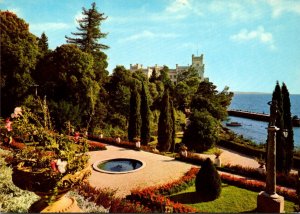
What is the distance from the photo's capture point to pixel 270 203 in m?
7.92

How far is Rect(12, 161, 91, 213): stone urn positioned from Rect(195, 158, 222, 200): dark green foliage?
5.78 metres

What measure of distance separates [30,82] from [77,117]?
5384mm

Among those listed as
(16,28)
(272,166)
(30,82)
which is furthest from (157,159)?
(16,28)

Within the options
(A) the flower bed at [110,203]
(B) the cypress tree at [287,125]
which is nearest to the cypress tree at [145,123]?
(B) the cypress tree at [287,125]

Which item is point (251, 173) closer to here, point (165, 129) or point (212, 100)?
point (165, 129)

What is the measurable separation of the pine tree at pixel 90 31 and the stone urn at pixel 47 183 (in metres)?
29.1

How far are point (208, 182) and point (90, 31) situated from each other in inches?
1088

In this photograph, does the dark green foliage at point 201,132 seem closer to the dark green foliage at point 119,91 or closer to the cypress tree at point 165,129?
the cypress tree at point 165,129

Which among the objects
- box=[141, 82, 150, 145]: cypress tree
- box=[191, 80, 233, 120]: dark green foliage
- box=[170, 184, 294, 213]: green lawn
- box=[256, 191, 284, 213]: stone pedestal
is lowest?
box=[170, 184, 294, 213]: green lawn

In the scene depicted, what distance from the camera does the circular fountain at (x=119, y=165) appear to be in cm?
1287

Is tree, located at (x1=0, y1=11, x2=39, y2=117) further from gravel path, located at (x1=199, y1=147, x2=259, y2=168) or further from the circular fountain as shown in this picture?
gravel path, located at (x1=199, y1=147, x2=259, y2=168)

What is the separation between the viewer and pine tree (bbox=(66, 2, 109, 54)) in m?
32.7

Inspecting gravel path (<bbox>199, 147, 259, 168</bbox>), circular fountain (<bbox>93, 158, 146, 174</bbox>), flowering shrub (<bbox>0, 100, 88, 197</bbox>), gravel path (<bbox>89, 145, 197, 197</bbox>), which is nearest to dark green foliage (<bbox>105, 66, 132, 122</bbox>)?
gravel path (<bbox>199, 147, 259, 168</bbox>)

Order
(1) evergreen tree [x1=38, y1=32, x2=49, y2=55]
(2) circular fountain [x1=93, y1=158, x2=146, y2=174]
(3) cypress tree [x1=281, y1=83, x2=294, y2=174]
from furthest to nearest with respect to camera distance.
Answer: (1) evergreen tree [x1=38, y1=32, x2=49, y2=55]
(3) cypress tree [x1=281, y1=83, x2=294, y2=174]
(2) circular fountain [x1=93, y1=158, x2=146, y2=174]
